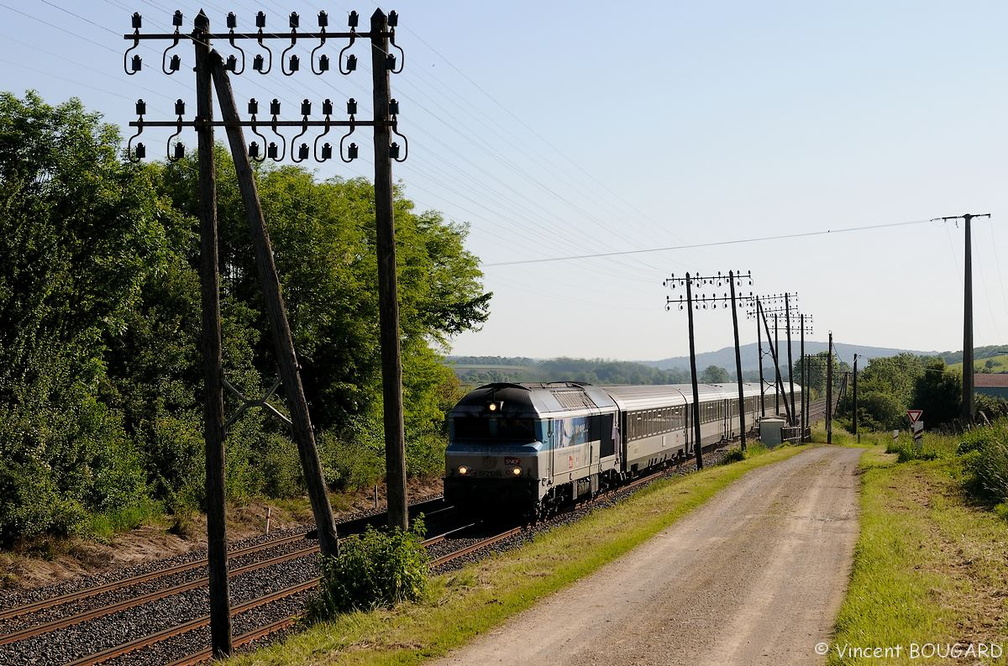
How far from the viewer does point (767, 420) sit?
63750 mm

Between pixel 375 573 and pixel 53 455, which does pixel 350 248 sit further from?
pixel 375 573

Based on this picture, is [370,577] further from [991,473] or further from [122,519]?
[991,473]

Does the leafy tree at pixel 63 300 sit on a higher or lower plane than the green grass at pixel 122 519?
higher

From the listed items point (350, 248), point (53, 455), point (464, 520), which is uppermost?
point (350, 248)

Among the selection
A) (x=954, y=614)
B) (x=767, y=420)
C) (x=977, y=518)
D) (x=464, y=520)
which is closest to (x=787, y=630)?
(x=954, y=614)

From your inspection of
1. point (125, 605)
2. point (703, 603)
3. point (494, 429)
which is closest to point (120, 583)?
point (125, 605)

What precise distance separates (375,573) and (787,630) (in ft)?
21.4

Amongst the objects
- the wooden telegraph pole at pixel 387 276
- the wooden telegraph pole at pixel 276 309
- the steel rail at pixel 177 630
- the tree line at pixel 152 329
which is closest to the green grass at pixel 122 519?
the tree line at pixel 152 329

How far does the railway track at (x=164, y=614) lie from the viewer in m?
14.6

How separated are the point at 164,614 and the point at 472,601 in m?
6.00

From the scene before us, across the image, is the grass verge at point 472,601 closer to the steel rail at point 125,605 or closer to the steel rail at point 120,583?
the steel rail at point 125,605

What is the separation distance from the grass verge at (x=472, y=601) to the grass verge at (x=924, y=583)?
476 cm

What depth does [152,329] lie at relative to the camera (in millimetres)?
29578

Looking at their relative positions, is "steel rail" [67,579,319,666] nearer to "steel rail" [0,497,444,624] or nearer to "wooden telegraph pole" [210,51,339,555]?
"steel rail" [0,497,444,624]
